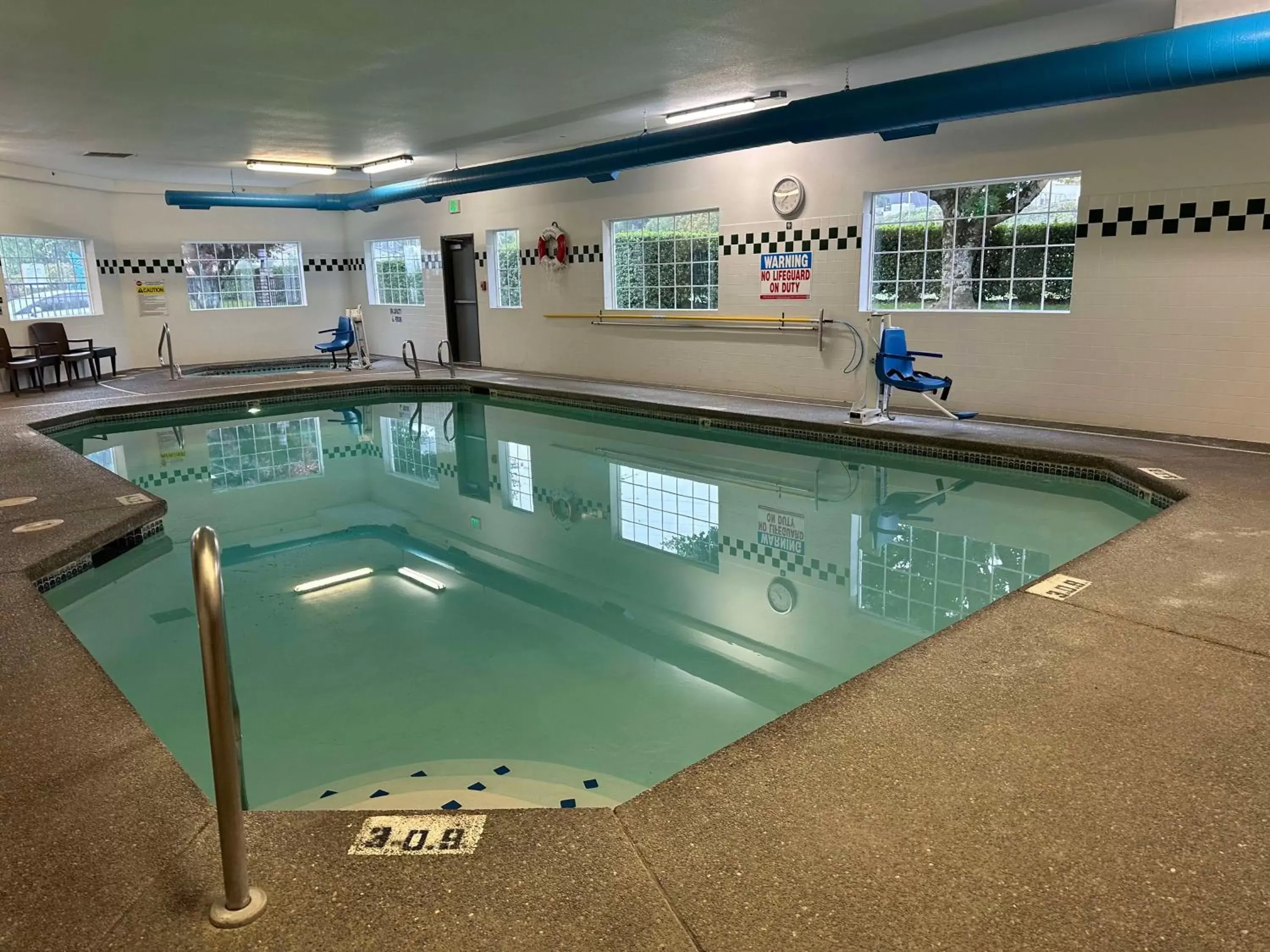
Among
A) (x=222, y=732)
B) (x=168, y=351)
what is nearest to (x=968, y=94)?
(x=222, y=732)

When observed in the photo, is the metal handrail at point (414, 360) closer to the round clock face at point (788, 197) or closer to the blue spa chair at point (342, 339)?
the blue spa chair at point (342, 339)

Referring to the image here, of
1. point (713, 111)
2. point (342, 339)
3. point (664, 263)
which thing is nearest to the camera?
point (713, 111)

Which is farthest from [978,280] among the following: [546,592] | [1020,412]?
[546,592]

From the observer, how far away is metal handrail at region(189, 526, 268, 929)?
1195 millimetres

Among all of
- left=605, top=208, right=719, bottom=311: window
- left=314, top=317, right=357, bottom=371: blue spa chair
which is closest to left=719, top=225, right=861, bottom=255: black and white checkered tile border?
left=605, top=208, right=719, bottom=311: window

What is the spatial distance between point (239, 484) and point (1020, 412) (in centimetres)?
596

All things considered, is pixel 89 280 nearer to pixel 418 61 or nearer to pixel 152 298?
pixel 152 298

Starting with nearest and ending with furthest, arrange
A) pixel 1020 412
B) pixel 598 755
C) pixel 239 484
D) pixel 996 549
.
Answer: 1. pixel 598 755
2. pixel 996 549
3. pixel 239 484
4. pixel 1020 412

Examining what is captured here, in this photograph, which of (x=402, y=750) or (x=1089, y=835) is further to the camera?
(x=402, y=750)

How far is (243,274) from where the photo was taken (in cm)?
1276

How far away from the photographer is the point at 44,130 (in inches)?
298

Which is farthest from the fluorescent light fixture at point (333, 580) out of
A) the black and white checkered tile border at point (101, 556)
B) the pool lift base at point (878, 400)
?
the pool lift base at point (878, 400)

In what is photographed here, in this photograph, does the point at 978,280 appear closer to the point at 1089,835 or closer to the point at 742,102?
the point at 742,102

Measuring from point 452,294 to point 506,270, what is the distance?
1146 mm
